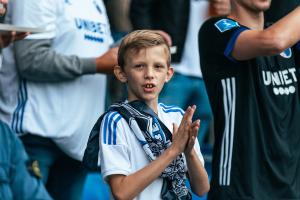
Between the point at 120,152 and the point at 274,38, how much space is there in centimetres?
103

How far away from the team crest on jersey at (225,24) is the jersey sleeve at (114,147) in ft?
3.20

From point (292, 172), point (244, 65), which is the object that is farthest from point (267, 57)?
point (292, 172)

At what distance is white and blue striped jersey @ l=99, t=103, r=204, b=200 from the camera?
13.6ft

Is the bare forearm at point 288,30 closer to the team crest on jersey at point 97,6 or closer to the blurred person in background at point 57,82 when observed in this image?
the blurred person in background at point 57,82

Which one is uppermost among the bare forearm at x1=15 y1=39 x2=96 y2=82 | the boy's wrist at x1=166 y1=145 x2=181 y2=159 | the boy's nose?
the boy's nose

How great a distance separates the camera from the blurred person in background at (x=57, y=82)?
5.49 metres

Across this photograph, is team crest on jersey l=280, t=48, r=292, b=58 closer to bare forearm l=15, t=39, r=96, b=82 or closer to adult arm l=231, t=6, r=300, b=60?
adult arm l=231, t=6, r=300, b=60

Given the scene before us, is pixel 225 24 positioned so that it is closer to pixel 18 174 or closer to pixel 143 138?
pixel 143 138

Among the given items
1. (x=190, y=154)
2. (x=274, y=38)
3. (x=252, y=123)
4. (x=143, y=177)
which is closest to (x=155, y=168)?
(x=143, y=177)

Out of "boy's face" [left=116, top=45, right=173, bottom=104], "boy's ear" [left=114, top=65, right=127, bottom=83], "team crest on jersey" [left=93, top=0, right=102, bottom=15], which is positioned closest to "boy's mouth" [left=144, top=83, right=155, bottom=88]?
"boy's face" [left=116, top=45, right=173, bottom=104]

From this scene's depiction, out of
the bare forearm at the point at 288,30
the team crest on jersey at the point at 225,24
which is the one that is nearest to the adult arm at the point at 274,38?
the bare forearm at the point at 288,30

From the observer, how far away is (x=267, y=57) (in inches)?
197

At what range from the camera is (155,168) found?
4070 mm

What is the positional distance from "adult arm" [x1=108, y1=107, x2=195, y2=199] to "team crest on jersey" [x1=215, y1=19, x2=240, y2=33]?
102cm
